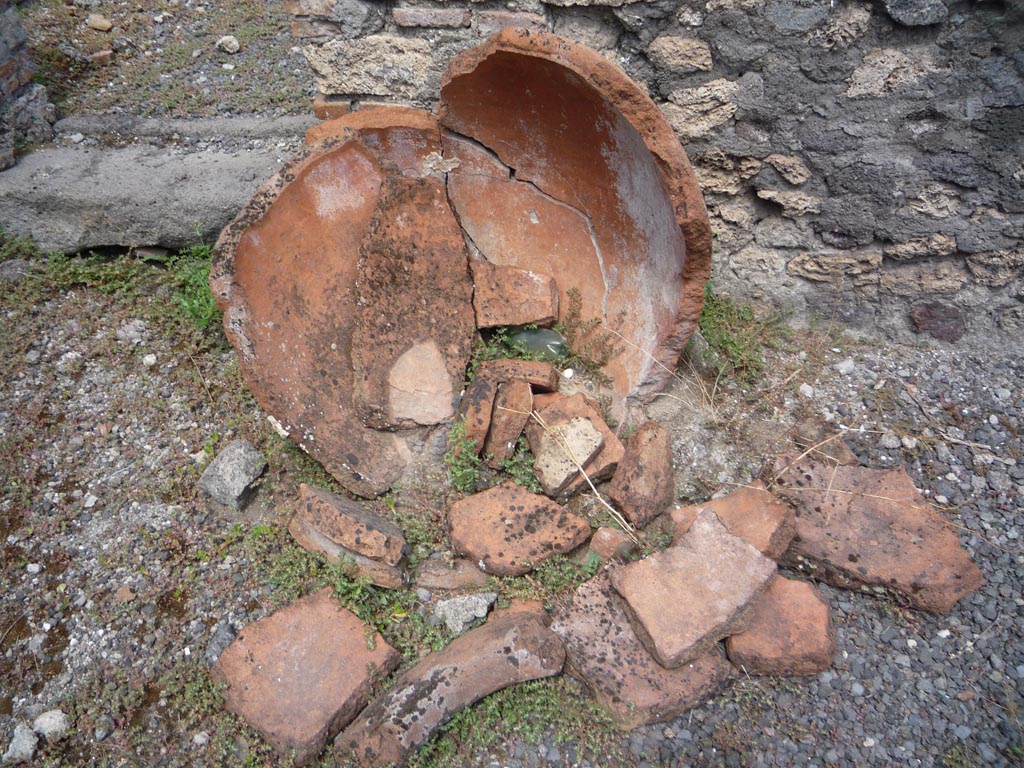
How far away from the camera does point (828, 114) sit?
2785 millimetres

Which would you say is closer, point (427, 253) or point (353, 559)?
point (353, 559)

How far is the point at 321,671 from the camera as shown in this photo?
6.95 ft

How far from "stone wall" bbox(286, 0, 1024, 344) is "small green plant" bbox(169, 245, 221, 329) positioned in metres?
0.98

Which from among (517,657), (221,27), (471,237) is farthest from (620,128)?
(221,27)

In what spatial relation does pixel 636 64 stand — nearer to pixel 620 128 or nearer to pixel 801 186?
pixel 620 128

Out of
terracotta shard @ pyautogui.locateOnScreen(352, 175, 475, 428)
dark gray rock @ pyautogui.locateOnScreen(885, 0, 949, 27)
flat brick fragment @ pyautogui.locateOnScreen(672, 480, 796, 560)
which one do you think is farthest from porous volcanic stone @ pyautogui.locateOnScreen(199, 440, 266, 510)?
dark gray rock @ pyautogui.locateOnScreen(885, 0, 949, 27)

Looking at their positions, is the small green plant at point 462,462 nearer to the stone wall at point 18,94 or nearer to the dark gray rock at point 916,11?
the dark gray rock at point 916,11

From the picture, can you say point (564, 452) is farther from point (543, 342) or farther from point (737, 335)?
point (737, 335)

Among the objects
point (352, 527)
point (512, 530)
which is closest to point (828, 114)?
point (512, 530)

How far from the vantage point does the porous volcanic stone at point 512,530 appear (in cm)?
236

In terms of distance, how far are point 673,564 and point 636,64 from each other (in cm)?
198

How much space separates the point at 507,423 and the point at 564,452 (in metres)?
0.24

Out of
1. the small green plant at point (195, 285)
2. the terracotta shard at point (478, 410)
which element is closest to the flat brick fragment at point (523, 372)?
the terracotta shard at point (478, 410)

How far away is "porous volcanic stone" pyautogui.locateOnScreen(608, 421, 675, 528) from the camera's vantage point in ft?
8.07
